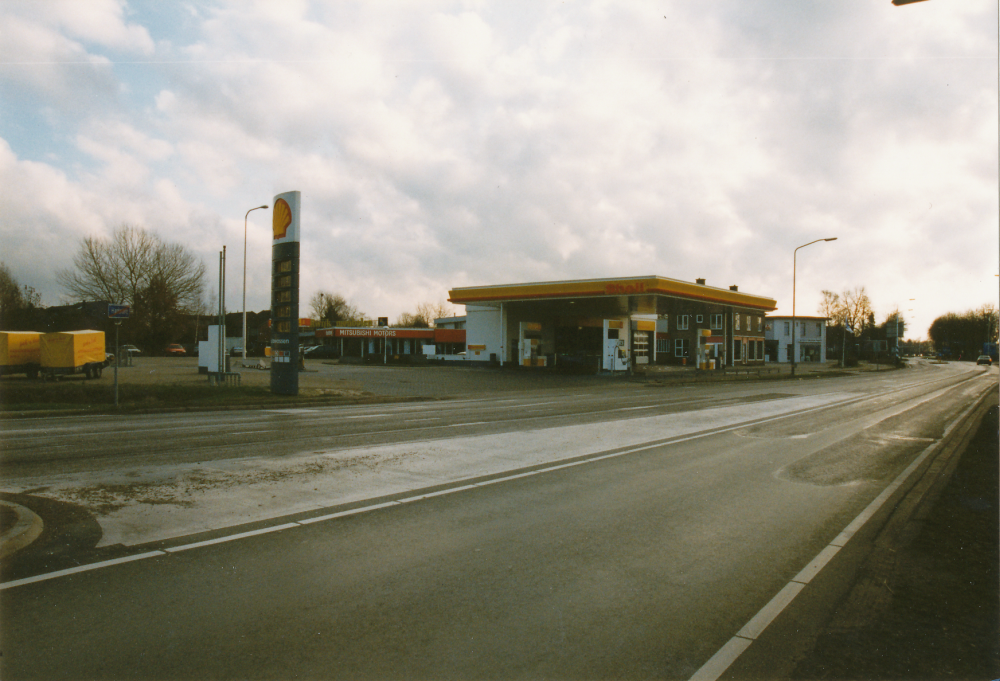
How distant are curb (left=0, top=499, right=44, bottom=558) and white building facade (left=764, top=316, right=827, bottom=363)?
94.5 m

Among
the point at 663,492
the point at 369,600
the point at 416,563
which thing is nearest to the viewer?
the point at 369,600

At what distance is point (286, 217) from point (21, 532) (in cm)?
1870

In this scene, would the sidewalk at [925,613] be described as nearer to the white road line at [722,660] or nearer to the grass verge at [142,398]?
the white road line at [722,660]

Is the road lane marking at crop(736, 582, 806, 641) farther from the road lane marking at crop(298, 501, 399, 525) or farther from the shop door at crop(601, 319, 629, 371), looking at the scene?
the shop door at crop(601, 319, 629, 371)

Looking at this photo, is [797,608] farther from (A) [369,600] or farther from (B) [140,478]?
(B) [140,478]

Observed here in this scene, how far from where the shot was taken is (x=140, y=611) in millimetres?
4055

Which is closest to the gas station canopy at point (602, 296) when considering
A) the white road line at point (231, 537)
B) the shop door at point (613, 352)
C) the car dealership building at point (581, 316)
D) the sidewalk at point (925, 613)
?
the car dealership building at point (581, 316)

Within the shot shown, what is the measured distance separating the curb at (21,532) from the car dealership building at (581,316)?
34977 mm

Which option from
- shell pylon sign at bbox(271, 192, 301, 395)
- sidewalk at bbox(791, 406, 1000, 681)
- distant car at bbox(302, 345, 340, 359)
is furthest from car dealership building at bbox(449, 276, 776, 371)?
sidewalk at bbox(791, 406, 1000, 681)

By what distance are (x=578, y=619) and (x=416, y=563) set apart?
5.16 feet

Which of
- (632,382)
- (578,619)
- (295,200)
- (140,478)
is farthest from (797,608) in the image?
(632,382)

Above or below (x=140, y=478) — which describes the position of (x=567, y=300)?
above

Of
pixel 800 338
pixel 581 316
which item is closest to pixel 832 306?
pixel 800 338

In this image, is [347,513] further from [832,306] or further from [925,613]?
[832,306]
